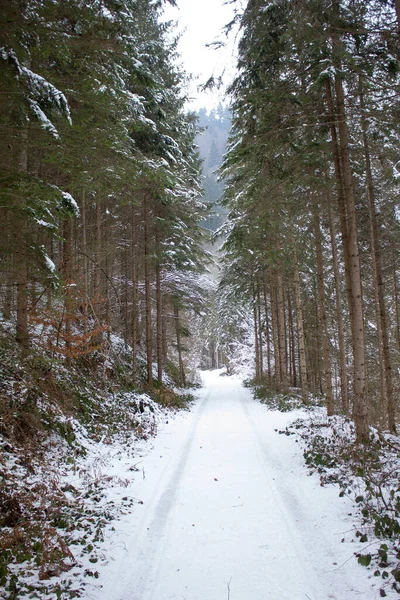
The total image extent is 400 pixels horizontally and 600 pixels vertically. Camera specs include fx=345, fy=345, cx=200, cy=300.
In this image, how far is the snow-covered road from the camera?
3.27 metres

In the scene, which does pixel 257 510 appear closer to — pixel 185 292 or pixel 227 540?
pixel 227 540

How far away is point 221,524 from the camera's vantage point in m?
4.55

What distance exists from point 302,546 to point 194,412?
413 inches

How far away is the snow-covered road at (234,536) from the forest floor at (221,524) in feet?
0.05

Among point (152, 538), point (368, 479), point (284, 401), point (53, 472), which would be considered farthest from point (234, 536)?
point (284, 401)

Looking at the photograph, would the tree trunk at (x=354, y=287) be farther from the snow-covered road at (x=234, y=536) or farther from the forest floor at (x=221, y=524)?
the snow-covered road at (x=234, y=536)

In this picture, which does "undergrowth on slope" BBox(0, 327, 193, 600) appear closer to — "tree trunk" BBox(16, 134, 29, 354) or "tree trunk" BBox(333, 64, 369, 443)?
"tree trunk" BBox(16, 134, 29, 354)

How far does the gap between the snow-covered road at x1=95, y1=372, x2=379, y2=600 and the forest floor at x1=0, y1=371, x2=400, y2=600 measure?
0.05 ft

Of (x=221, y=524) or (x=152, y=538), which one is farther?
(x=221, y=524)

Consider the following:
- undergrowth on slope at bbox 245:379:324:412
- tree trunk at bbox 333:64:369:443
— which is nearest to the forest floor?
tree trunk at bbox 333:64:369:443

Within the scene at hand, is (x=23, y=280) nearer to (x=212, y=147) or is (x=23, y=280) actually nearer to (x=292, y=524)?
(x=292, y=524)

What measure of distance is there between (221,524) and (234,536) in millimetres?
362

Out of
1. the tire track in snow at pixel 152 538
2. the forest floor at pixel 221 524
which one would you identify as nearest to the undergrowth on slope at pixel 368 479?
the forest floor at pixel 221 524

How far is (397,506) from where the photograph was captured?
4168mm
